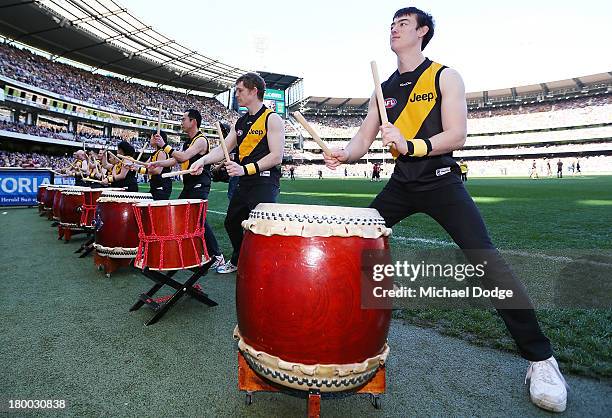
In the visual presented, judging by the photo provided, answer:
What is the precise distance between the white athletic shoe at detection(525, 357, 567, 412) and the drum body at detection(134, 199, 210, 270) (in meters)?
2.50

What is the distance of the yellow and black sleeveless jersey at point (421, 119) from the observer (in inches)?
85.7

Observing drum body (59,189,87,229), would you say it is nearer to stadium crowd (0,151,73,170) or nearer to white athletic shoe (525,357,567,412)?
white athletic shoe (525,357,567,412)

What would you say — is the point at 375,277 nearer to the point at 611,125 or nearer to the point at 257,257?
the point at 257,257

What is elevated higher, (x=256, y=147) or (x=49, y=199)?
(x=256, y=147)

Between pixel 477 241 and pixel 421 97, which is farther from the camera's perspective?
pixel 421 97

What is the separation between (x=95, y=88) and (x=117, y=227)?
4471 cm

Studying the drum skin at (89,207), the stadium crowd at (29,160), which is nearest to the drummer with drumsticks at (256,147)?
the drum skin at (89,207)

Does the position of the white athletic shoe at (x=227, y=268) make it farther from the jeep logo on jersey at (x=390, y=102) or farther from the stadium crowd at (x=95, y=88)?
the stadium crowd at (x=95, y=88)

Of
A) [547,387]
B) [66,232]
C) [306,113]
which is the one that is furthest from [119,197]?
[306,113]

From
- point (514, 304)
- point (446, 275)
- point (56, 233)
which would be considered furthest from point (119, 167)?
point (514, 304)

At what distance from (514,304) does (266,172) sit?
2.36m

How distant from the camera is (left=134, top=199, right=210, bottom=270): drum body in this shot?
3092 mm

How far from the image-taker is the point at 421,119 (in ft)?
7.29

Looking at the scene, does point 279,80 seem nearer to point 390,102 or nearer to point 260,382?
point 390,102
